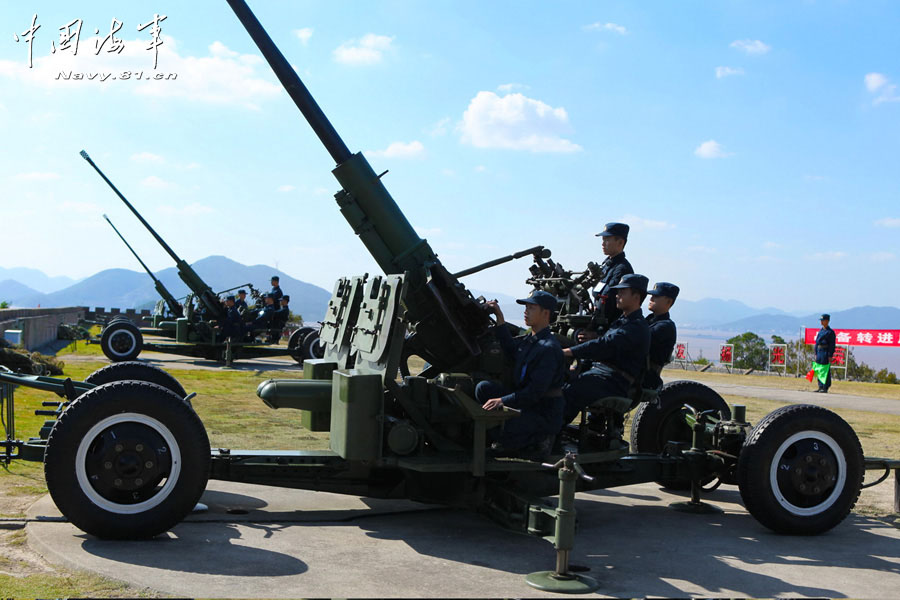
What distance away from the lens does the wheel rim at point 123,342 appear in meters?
18.5

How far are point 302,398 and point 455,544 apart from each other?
1.44 m

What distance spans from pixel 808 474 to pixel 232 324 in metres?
16.1

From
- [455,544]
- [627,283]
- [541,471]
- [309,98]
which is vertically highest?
[309,98]

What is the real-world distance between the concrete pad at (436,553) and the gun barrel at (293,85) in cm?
299

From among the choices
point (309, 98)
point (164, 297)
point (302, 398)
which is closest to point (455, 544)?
point (302, 398)

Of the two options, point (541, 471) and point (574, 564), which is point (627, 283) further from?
point (574, 564)

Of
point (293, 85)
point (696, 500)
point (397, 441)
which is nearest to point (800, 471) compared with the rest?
point (696, 500)

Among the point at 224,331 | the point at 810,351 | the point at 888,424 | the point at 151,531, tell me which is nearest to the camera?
the point at 151,531

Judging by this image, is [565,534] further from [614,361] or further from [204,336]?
[204,336]

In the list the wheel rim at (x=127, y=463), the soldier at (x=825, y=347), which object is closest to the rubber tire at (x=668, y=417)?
the wheel rim at (x=127, y=463)

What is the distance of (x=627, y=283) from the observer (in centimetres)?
636

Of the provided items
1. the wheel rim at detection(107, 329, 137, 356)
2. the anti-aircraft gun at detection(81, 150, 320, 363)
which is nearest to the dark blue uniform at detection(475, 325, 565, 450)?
the anti-aircraft gun at detection(81, 150, 320, 363)

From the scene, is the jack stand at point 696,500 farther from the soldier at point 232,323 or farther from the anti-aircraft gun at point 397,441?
the soldier at point 232,323

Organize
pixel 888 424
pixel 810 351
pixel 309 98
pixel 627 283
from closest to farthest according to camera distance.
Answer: pixel 627 283
pixel 309 98
pixel 888 424
pixel 810 351
